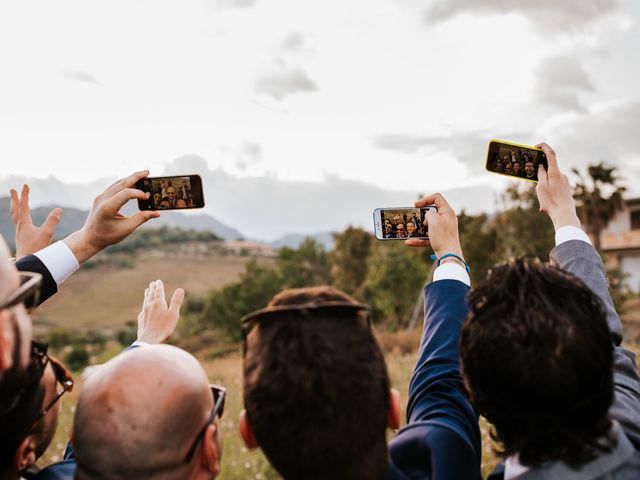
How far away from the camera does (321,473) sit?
142cm

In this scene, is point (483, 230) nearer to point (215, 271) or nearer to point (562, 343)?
point (562, 343)

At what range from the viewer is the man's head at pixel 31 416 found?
1.48 meters

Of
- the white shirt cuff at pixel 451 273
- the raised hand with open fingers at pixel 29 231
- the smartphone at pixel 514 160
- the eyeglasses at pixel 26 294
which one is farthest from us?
the smartphone at pixel 514 160

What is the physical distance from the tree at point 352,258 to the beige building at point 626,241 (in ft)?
55.2

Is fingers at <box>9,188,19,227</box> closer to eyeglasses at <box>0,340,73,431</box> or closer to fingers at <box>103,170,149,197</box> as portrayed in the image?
fingers at <box>103,170,149,197</box>

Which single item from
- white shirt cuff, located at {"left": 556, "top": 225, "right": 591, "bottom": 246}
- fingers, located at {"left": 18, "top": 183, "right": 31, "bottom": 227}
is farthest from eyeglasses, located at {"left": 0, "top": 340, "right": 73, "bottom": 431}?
white shirt cuff, located at {"left": 556, "top": 225, "right": 591, "bottom": 246}

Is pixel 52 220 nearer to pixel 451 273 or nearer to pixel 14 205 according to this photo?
pixel 14 205

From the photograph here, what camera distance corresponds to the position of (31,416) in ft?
5.03

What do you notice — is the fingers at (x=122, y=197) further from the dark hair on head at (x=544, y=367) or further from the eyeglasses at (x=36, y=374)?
the dark hair on head at (x=544, y=367)

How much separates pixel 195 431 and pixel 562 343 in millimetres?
1035

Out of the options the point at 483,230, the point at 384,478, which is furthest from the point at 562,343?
the point at 483,230

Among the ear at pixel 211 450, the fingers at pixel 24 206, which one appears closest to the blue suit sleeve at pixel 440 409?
the ear at pixel 211 450

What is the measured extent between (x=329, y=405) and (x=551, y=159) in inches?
74.4

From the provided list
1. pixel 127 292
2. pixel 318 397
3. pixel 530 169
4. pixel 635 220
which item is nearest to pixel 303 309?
pixel 318 397
